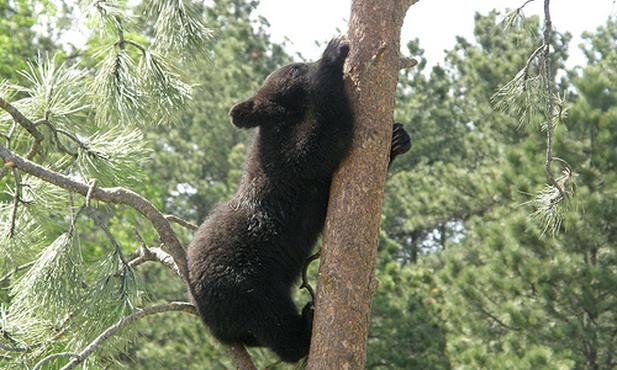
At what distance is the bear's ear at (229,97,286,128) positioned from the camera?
15.0 ft

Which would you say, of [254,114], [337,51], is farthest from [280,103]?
[337,51]

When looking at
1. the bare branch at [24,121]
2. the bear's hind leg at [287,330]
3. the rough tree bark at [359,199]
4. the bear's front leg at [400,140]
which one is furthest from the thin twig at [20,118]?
the bear's front leg at [400,140]

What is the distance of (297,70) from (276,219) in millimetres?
969

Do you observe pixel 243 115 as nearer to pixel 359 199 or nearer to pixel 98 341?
pixel 359 199

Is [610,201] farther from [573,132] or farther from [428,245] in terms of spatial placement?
[428,245]

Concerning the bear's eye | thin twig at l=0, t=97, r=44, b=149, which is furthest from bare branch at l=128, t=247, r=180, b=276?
the bear's eye

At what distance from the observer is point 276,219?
438 centimetres

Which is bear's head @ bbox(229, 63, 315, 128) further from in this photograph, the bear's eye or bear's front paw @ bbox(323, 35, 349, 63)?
bear's front paw @ bbox(323, 35, 349, 63)

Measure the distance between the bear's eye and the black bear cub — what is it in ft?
0.23

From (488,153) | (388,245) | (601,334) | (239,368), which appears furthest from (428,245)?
(239,368)

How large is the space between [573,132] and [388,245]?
13.2ft

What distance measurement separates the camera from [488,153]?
1683 centimetres

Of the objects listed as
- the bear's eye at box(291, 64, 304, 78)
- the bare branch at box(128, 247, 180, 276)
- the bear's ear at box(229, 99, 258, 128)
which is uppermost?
the bear's eye at box(291, 64, 304, 78)

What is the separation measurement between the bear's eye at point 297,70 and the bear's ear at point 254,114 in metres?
0.23
